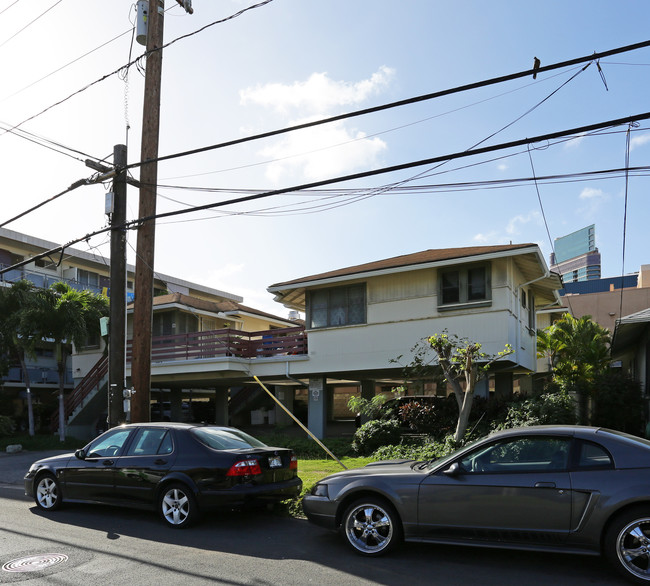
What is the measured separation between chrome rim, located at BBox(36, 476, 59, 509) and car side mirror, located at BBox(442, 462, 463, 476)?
21.2 ft

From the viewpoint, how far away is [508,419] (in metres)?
14.4

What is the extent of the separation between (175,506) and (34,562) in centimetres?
212

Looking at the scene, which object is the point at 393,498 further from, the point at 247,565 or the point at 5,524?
the point at 5,524

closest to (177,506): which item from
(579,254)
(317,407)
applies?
(317,407)

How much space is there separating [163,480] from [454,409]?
938 cm

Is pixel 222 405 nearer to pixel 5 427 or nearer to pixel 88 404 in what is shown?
pixel 88 404

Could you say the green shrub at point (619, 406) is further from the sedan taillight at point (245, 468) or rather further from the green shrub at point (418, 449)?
the sedan taillight at point (245, 468)

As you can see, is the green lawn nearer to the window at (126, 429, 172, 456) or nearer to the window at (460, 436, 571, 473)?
the window at (126, 429, 172, 456)

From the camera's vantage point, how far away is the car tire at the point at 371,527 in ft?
21.9

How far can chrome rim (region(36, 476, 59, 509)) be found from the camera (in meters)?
9.73

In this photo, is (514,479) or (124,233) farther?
(124,233)

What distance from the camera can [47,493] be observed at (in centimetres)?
980

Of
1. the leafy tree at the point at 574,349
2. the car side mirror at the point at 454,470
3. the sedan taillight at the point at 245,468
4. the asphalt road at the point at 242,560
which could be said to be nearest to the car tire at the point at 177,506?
the asphalt road at the point at 242,560

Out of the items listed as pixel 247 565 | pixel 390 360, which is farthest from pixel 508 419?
pixel 247 565
